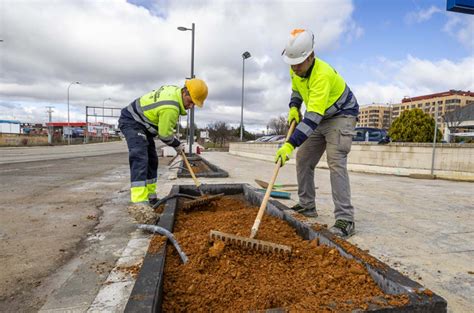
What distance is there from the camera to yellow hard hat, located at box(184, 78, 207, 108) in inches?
155

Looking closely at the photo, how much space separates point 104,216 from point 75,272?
180 cm

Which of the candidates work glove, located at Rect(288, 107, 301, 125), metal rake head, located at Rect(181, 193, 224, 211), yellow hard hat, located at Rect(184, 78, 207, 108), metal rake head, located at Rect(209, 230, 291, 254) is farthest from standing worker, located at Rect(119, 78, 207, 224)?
metal rake head, located at Rect(209, 230, 291, 254)

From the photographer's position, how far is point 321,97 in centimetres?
306

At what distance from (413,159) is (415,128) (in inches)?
334

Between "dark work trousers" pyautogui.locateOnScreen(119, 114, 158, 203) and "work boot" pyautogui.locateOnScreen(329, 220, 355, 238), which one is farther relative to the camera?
"dark work trousers" pyautogui.locateOnScreen(119, 114, 158, 203)

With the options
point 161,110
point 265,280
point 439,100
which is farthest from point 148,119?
point 439,100

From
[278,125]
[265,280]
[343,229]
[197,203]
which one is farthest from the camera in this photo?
[278,125]

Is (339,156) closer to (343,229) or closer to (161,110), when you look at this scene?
(343,229)

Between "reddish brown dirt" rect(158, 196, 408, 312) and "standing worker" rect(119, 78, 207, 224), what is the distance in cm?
133

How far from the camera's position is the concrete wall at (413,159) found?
8781 mm

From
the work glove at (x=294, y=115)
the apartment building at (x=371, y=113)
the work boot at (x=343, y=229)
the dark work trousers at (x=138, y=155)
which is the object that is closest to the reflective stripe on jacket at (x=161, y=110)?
the dark work trousers at (x=138, y=155)

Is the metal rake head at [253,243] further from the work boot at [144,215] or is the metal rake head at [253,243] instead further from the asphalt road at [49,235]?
the work boot at [144,215]

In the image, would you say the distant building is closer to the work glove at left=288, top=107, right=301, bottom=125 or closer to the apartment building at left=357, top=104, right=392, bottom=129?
the apartment building at left=357, top=104, right=392, bottom=129

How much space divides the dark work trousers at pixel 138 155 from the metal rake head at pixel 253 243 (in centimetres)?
165
